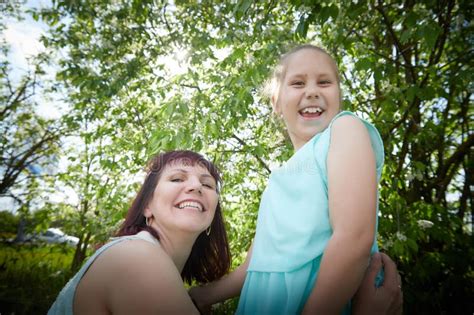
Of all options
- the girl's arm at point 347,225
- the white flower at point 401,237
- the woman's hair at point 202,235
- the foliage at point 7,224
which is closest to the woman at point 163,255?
the woman's hair at point 202,235

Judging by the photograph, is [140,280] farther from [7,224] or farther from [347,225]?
[7,224]

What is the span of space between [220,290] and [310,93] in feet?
3.39

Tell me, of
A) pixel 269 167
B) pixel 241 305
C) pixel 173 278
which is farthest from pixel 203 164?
pixel 269 167

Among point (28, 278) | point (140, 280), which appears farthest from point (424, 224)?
point (28, 278)

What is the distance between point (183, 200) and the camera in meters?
1.55

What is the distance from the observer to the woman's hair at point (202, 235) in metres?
1.68

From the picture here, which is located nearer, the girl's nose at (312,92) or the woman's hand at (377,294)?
the woman's hand at (377,294)

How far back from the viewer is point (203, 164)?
176 centimetres

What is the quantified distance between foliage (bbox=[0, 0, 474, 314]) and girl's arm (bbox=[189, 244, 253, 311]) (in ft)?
3.73

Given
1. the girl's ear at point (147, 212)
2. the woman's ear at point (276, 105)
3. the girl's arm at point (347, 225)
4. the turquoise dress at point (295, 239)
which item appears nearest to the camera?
the girl's arm at point (347, 225)

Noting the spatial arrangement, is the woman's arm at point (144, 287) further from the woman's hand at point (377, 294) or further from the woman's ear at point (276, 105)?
the woman's ear at point (276, 105)

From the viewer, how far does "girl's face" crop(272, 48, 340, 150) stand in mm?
1199

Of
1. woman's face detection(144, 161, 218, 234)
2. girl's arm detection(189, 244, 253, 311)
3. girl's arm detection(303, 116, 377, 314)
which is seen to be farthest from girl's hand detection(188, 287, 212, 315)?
girl's arm detection(303, 116, 377, 314)

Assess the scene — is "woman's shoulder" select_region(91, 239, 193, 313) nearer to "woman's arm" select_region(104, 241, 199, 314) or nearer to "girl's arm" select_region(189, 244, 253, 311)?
"woman's arm" select_region(104, 241, 199, 314)
